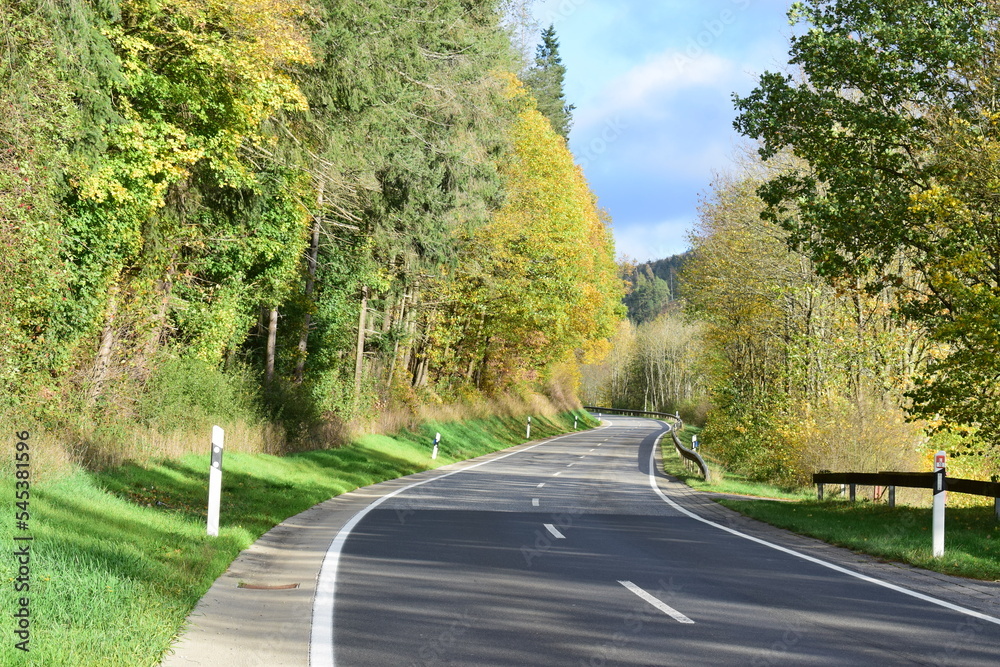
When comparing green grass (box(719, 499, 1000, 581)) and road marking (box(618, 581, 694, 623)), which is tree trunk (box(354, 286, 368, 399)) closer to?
green grass (box(719, 499, 1000, 581))

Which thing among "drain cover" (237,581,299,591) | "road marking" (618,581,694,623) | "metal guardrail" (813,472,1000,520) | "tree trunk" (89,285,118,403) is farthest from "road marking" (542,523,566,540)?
"tree trunk" (89,285,118,403)

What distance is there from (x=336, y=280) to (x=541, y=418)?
118 ft

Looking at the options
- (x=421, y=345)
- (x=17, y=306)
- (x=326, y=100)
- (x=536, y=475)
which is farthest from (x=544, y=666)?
(x=421, y=345)

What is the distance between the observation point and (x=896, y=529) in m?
14.4

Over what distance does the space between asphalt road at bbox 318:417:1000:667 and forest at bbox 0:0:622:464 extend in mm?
5950

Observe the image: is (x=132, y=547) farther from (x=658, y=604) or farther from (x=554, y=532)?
(x=554, y=532)

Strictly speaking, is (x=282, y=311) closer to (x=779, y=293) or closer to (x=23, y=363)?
(x=23, y=363)

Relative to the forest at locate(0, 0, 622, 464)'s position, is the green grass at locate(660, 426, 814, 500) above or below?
below

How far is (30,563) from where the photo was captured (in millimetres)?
7523

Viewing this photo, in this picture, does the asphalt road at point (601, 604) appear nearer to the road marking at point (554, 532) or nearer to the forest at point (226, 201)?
the road marking at point (554, 532)

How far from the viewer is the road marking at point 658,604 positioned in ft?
25.5

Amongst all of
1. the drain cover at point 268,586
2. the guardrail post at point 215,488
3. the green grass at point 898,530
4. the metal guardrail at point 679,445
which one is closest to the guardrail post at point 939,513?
the green grass at point 898,530

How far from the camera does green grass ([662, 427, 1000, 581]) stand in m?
11.6

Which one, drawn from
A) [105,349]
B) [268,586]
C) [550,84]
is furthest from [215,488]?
[550,84]
